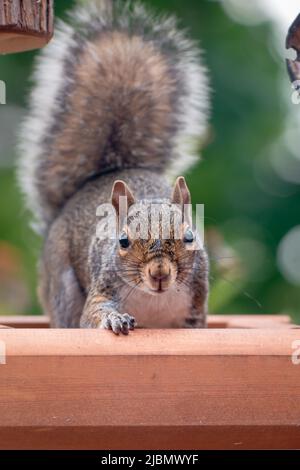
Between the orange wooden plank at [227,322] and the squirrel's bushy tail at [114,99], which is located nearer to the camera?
the orange wooden plank at [227,322]

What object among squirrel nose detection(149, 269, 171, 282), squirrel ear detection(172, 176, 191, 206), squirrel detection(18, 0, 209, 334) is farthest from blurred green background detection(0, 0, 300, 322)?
squirrel nose detection(149, 269, 171, 282)

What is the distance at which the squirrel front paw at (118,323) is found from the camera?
1707 millimetres

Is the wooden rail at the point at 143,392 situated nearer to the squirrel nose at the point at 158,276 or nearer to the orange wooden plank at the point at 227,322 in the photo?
the squirrel nose at the point at 158,276

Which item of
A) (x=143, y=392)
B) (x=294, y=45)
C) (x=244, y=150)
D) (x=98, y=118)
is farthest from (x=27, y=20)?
(x=244, y=150)

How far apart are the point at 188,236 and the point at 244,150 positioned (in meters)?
1.91

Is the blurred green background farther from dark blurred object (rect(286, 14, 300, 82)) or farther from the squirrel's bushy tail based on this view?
dark blurred object (rect(286, 14, 300, 82))

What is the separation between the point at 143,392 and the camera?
157cm

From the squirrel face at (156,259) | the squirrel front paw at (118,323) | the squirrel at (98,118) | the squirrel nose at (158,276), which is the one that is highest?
the squirrel at (98,118)

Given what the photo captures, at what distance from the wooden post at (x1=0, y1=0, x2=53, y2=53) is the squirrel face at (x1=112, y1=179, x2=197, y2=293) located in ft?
1.29

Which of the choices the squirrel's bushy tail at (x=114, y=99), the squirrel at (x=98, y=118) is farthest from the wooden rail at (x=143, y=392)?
the squirrel's bushy tail at (x=114, y=99)

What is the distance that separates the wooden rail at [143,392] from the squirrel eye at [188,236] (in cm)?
30

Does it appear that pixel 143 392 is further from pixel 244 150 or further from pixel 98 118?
pixel 244 150

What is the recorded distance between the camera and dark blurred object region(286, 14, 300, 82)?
1.74 metres

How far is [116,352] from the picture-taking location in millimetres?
1599
